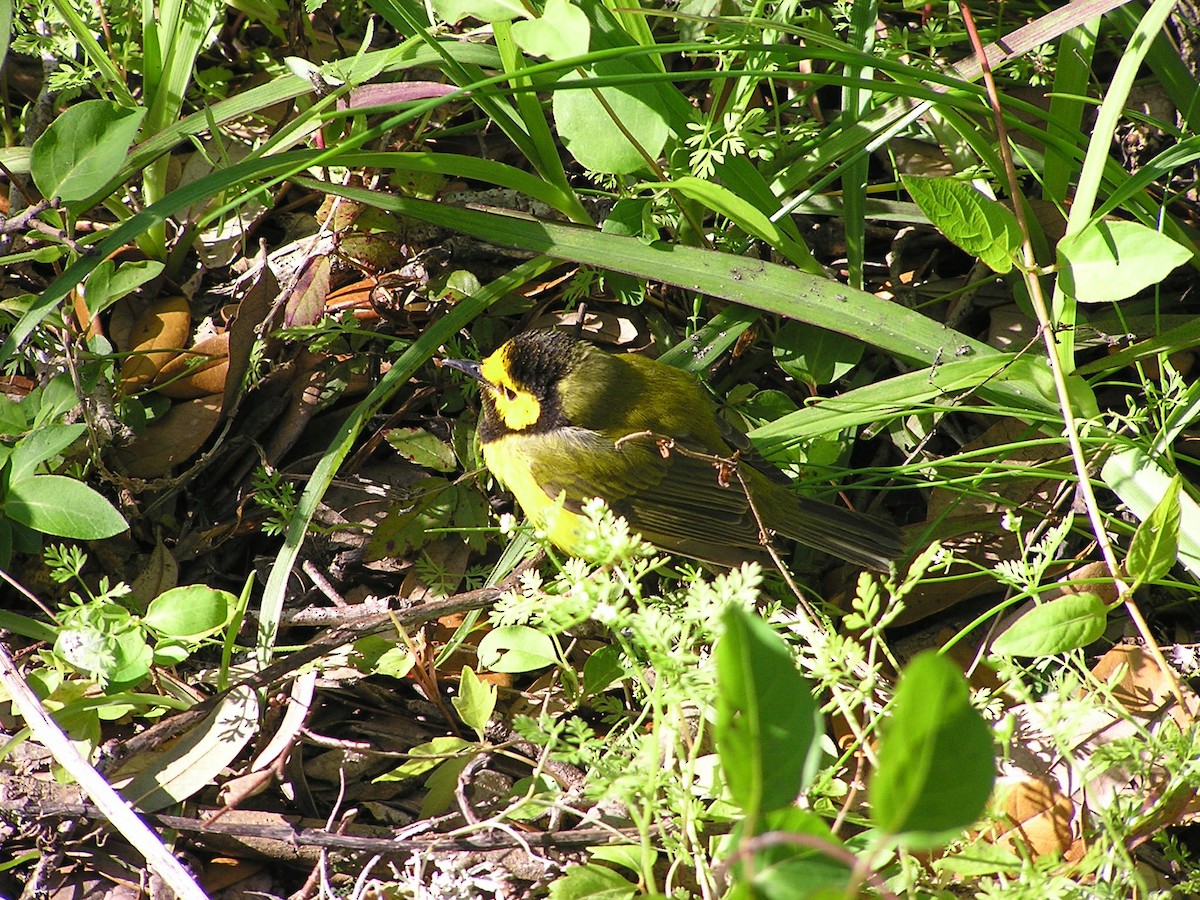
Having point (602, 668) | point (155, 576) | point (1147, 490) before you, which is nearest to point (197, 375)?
point (155, 576)

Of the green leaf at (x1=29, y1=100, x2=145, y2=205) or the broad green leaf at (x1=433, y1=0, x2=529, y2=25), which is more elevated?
the broad green leaf at (x1=433, y1=0, x2=529, y2=25)

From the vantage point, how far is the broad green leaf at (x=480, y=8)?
9.67 ft

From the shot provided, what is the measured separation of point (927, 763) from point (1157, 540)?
1.85 meters

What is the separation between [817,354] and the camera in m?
3.95

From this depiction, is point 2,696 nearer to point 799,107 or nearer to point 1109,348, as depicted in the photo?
point 799,107

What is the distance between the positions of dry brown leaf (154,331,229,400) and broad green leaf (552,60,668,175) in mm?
1682

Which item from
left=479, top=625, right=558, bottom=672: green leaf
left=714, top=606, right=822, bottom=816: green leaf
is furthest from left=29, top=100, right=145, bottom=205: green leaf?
left=714, top=606, right=822, bottom=816: green leaf

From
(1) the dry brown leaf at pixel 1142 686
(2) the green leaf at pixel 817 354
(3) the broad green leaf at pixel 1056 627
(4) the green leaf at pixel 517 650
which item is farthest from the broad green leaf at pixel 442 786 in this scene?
(1) the dry brown leaf at pixel 1142 686

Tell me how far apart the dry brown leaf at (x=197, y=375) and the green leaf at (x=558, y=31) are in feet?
6.30

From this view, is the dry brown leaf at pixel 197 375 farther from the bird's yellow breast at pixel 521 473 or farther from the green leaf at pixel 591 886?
the green leaf at pixel 591 886

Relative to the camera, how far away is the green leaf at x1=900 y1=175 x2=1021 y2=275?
2852 mm

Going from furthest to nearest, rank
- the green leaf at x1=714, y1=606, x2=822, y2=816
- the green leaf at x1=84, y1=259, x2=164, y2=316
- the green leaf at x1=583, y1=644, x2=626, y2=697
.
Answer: the green leaf at x1=84, y1=259, x2=164, y2=316 → the green leaf at x1=583, y1=644, x2=626, y2=697 → the green leaf at x1=714, y1=606, x2=822, y2=816

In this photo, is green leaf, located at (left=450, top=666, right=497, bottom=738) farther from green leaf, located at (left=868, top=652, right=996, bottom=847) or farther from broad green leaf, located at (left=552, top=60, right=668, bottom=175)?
green leaf, located at (left=868, top=652, right=996, bottom=847)

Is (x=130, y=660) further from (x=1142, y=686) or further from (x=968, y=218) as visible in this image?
(x=1142, y=686)
